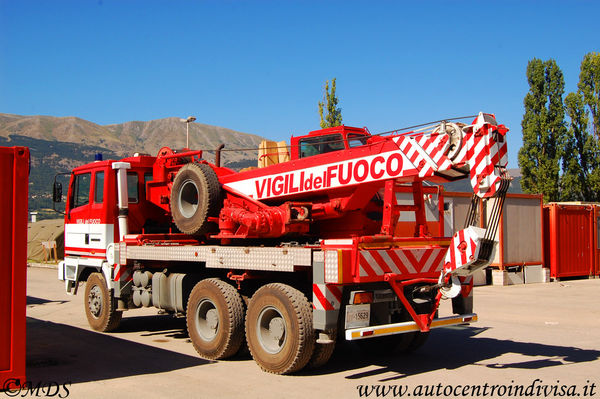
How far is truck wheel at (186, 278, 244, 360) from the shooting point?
8156 millimetres

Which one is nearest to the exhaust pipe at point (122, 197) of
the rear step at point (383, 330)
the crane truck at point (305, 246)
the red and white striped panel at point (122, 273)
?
the crane truck at point (305, 246)

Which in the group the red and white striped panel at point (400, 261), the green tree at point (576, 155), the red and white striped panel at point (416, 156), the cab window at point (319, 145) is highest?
the green tree at point (576, 155)

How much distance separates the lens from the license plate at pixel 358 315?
6996mm

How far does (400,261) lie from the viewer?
744 centimetres

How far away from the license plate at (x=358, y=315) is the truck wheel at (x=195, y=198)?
3.08 m

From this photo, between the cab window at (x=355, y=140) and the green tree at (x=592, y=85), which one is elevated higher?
the green tree at (x=592, y=85)

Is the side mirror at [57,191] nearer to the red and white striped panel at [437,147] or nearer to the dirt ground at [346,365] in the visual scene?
the dirt ground at [346,365]

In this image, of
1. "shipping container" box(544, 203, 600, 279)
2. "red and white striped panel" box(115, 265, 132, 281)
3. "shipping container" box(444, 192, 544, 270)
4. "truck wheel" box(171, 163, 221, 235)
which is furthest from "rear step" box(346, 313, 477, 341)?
"shipping container" box(544, 203, 600, 279)

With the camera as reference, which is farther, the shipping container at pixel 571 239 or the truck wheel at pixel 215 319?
the shipping container at pixel 571 239

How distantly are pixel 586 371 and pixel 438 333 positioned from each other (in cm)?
351

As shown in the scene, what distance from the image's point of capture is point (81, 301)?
1608 cm

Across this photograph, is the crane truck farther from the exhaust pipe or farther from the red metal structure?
the red metal structure

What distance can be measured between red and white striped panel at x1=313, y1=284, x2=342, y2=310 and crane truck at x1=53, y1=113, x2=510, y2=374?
1 centimetres

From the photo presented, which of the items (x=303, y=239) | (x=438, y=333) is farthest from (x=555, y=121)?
(x=303, y=239)
